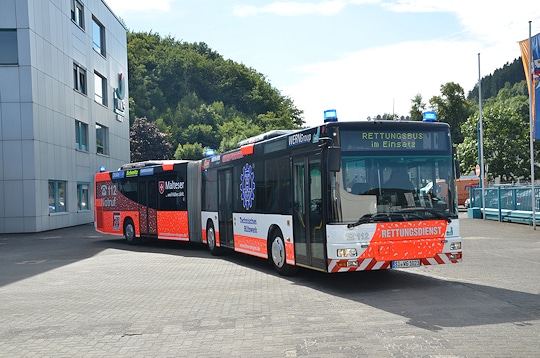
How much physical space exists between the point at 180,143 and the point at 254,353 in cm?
8718

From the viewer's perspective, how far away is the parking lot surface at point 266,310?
6.65 m

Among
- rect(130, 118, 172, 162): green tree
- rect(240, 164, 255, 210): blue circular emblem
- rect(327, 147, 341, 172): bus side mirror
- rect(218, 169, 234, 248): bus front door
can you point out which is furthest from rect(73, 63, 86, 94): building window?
rect(130, 118, 172, 162): green tree

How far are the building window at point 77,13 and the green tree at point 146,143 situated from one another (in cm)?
3198

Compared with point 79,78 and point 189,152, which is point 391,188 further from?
point 189,152

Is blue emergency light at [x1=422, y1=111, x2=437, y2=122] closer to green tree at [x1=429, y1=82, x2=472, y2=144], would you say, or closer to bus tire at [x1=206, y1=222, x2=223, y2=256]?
bus tire at [x1=206, y1=222, x2=223, y2=256]

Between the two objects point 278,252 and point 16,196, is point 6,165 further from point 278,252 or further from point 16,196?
point 278,252

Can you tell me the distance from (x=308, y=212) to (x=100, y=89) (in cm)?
3364

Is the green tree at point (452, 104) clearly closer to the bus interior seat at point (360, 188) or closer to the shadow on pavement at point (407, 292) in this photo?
the shadow on pavement at point (407, 292)

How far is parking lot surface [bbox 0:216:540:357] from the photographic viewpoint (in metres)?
6.65

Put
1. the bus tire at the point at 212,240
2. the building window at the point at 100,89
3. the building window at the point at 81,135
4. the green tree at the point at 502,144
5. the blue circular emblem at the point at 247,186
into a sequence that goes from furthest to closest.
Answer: the green tree at the point at 502,144, the building window at the point at 100,89, the building window at the point at 81,135, the bus tire at the point at 212,240, the blue circular emblem at the point at 247,186

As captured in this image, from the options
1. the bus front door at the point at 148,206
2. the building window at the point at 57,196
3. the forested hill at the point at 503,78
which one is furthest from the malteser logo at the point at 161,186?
the forested hill at the point at 503,78

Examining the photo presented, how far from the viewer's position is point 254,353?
252 inches

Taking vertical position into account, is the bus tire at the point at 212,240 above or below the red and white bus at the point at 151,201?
below

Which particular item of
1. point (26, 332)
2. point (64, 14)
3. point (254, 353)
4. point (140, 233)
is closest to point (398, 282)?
point (254, 353)
